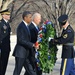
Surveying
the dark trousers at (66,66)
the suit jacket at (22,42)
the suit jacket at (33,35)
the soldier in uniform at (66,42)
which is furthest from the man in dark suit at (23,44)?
the dark trousers at (66,66)

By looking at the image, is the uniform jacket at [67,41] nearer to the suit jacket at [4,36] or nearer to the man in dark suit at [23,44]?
the man in dark suit at [23,44]

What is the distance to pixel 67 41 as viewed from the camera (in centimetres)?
709

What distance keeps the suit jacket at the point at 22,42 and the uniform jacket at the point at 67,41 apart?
73 cm

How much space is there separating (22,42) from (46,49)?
0.53m

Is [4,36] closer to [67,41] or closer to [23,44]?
[23,44]

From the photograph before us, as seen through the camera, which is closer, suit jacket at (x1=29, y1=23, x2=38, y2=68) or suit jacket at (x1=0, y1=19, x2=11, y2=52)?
suit jacket at (x1=29, y1=23, x2=38, y2=68)

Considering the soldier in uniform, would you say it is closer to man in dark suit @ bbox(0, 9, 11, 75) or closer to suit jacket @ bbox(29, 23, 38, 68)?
suit jacket @ bbox(29, 23, 38, 68)

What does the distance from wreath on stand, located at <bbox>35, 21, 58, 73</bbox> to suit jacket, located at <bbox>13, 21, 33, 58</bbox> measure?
23 centimetres

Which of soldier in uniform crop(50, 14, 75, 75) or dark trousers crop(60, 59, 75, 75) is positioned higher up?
soldier in uniform crop(50, 14, 75, 75)

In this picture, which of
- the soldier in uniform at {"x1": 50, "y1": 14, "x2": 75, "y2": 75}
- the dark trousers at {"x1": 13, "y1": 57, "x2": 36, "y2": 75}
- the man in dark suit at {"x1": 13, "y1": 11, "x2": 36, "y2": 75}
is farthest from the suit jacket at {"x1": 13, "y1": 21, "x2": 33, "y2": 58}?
the soldier in uniform at {"x1": 50, "y1": 14, "x2": 75, "y2": 75}

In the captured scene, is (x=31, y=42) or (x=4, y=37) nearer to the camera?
(x=31, y=42)

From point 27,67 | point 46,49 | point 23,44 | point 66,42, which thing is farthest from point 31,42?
point 66,42

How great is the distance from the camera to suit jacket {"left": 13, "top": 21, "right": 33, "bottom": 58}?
7574 millimetres

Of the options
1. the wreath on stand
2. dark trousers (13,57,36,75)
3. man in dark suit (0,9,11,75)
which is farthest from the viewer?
man in dark suit (0,9,11,75)
